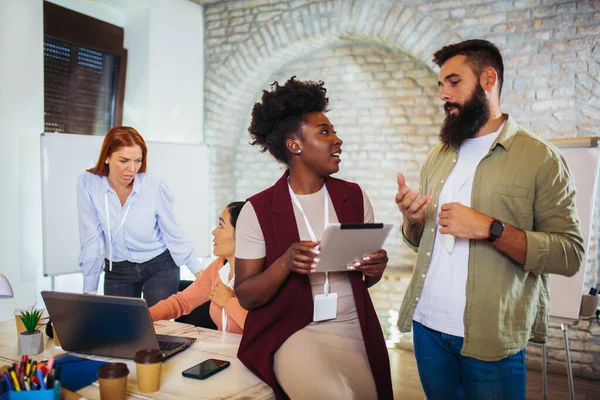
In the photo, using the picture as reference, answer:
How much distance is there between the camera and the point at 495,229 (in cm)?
167

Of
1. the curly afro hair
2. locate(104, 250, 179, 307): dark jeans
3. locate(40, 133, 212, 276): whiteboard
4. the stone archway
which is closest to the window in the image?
locate(40, 133, 212, 276): whiteboard

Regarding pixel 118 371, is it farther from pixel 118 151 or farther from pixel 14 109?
pixel 14 109

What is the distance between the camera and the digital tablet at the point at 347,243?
153 cm

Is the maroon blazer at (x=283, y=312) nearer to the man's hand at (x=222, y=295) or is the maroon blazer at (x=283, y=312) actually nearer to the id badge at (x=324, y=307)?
the id badge at (x=324, y=307)

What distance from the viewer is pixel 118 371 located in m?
1.42

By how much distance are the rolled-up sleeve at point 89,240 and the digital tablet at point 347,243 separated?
205 cm

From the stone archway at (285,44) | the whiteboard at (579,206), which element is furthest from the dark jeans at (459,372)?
the stone archway at (285,44)

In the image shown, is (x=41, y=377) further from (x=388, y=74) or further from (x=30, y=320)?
(x=388, y=74)

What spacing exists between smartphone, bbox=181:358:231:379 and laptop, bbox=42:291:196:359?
133mm

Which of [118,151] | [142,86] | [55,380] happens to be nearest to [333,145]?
[55,380]

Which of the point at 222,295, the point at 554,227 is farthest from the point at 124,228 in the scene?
the point at 554,227

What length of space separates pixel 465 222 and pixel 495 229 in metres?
0.09

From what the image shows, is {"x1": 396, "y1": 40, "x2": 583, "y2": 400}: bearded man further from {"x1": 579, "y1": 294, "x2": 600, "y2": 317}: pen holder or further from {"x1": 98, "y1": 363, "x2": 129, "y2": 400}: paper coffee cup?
{"x1": 579, "y1": 294, "x2": 600, "y2": 317}: pen holder

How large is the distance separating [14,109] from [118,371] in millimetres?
3315
